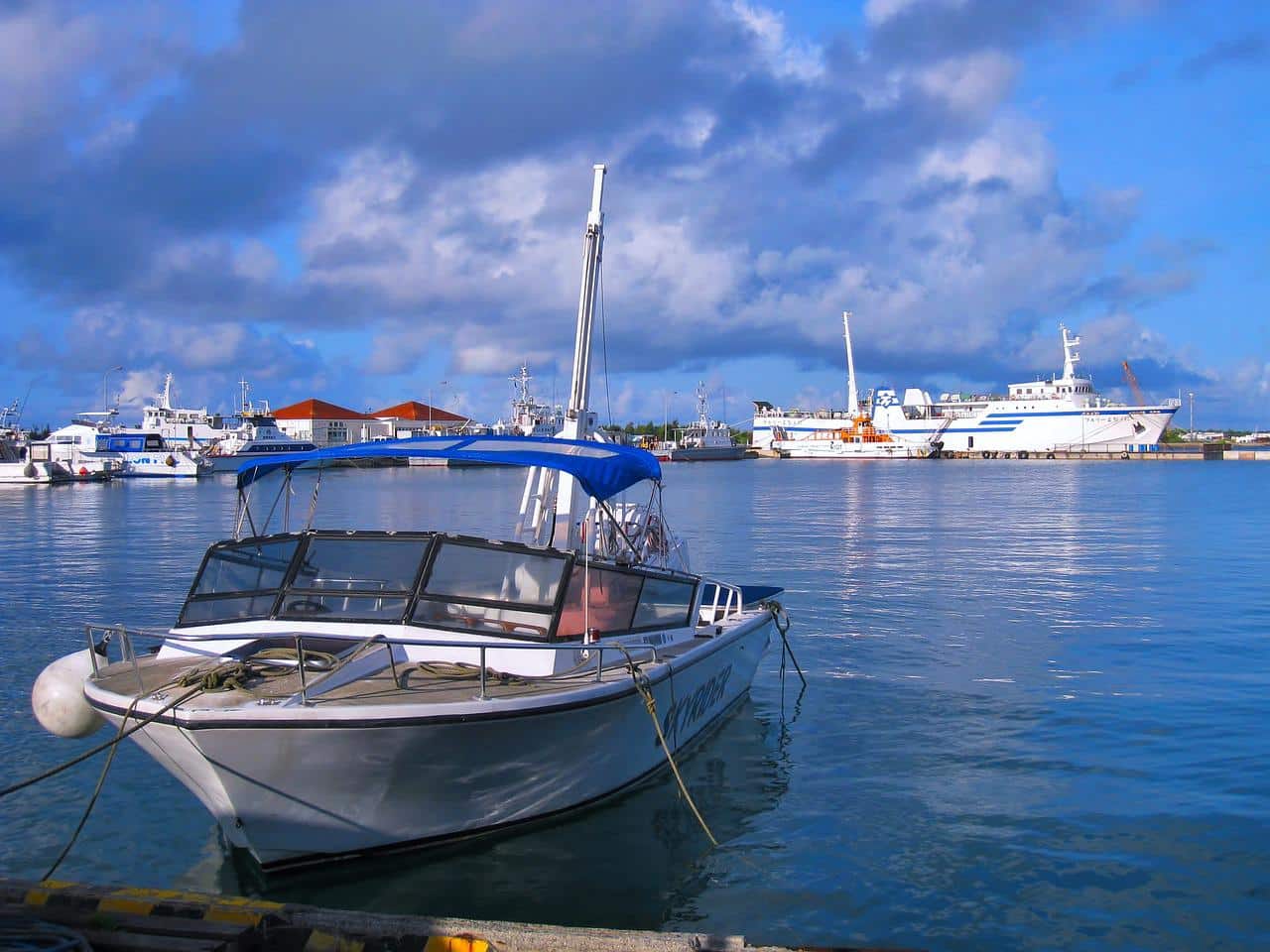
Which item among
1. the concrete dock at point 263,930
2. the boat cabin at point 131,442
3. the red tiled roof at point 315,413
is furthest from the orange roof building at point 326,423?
the concrete dock at point 263,930

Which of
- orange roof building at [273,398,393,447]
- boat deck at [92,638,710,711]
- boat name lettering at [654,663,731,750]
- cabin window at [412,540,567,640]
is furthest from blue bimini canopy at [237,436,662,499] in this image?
orange roof building at [273,398,393,447]

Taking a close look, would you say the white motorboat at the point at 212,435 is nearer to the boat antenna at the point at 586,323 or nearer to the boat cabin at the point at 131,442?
the boat cabin at the point at 131,442

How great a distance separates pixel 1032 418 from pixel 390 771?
134 m

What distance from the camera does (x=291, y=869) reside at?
26.4 feet

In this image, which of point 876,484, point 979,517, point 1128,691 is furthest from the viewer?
point 876,484

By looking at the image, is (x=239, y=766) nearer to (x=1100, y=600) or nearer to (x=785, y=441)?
(x=1100, y=600)

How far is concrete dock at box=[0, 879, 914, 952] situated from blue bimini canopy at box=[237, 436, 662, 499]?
4509 mm

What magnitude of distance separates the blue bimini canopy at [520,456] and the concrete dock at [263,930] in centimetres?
451

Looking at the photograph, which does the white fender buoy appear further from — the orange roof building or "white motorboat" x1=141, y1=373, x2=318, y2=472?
the orange roof building

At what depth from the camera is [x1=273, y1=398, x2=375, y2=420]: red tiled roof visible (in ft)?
459

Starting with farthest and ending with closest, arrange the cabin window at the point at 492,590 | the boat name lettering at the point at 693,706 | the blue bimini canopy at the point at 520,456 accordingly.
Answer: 1. the boat name lettering at the point at 693,706
2. the blue bimini canopy at the point at 520,456
3. the cabin window at the point at 492,590

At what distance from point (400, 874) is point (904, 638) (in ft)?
38.5

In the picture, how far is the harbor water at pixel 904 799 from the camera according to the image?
25.7ft

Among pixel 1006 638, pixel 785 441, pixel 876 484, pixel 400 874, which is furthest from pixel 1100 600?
pixel 785 441
